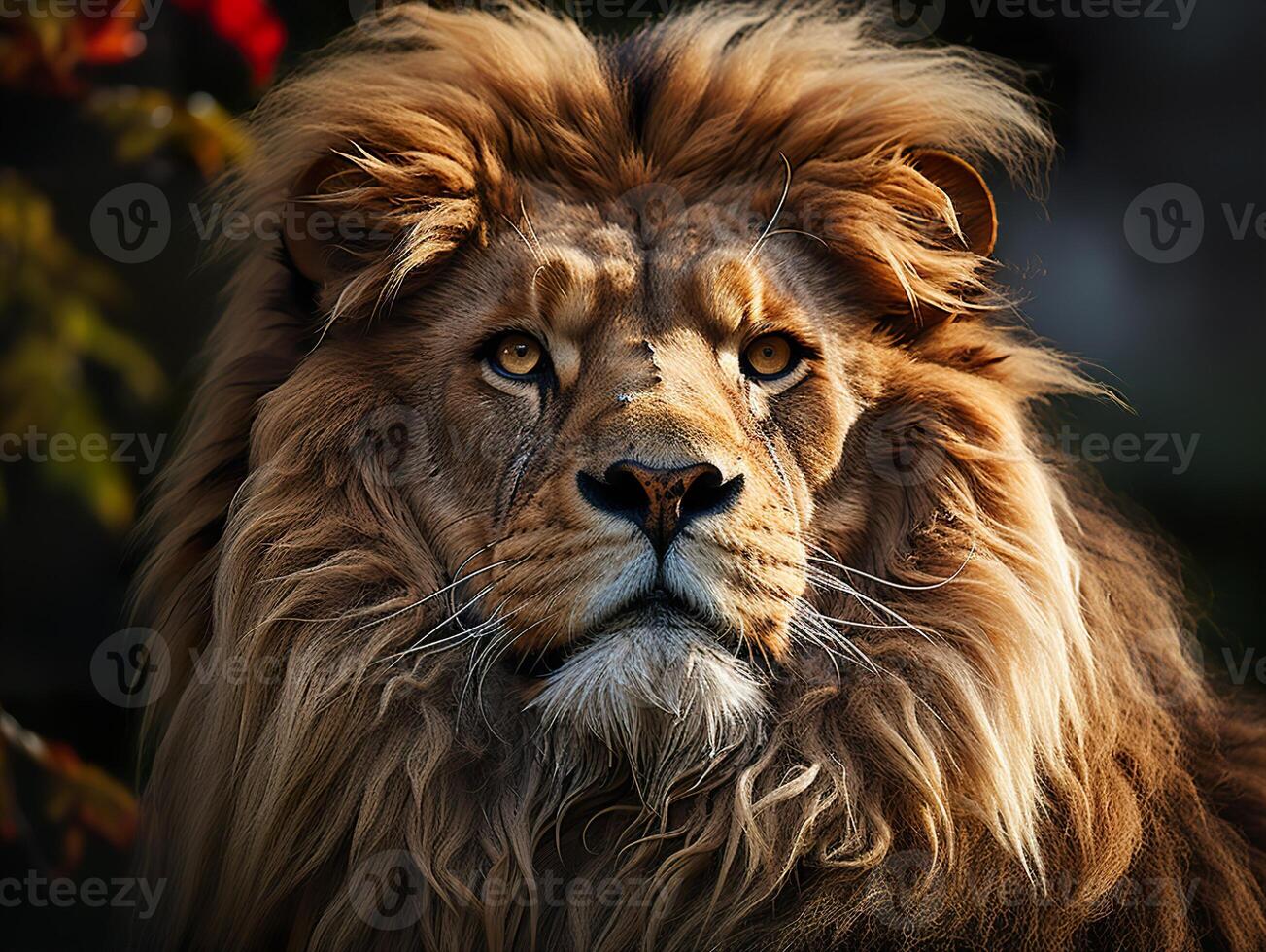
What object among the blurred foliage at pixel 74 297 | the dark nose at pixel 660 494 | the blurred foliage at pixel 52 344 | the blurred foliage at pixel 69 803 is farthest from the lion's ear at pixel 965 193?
the blurred foliage at pixel 69 803

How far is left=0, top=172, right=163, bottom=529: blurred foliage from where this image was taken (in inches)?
112

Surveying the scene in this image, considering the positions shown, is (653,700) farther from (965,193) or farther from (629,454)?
(965,193)

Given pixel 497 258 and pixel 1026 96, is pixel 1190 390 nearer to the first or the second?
pixel 1026 96

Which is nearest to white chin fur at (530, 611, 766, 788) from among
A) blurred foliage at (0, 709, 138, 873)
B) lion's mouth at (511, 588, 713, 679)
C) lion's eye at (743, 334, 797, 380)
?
lion's mouth at (511, 588, 713, 679)

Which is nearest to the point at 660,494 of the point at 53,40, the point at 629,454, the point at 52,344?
the point at 629,454

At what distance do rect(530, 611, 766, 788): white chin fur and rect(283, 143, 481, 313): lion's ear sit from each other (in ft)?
2.21

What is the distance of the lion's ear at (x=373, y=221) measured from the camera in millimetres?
2062

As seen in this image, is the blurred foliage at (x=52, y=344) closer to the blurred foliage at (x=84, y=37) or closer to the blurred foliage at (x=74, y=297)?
the blurred foliage at (x=74, y=297)

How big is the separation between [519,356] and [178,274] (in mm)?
1574

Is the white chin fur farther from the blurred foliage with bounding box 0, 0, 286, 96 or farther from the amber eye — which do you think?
the blurred foliage with bounding box 0, 0, 286, 96

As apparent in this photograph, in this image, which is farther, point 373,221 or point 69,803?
A: point 69,803

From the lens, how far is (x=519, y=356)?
6.79 ft

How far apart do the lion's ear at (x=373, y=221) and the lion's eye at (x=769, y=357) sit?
48 cm

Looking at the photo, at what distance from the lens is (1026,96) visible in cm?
247
